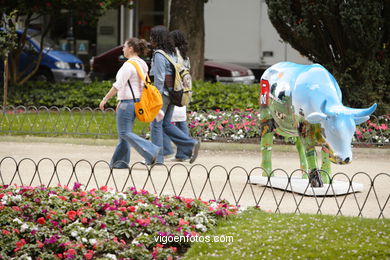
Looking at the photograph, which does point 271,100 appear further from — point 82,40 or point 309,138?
point 82,40

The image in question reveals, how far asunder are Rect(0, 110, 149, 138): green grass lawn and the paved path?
1.46 ft

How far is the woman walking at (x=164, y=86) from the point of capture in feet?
36.9

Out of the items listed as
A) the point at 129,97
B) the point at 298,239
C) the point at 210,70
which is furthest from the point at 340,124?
the point at 210,70

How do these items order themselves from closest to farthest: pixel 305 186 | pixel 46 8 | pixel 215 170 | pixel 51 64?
pixel 305 186
pixel 215 170
pixel 46 8
pixel 51 64

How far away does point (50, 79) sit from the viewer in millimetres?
23672

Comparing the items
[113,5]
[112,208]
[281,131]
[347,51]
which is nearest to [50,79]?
[113,5]

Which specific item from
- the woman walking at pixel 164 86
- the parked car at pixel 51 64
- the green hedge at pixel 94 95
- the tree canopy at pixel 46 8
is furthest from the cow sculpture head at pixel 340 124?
the parked car at pixel 51 64

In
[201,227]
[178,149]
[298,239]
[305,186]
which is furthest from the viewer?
[178,149]

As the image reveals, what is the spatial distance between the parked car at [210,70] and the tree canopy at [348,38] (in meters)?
8.84

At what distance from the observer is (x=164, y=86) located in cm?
1143

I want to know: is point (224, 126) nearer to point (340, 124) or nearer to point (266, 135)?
point (266, 135)

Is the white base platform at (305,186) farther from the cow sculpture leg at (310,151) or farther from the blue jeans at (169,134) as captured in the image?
the blue jeans at (169,134)

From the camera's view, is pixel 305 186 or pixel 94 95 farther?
pixel 94 95

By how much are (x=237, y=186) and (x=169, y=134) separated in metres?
2.11
